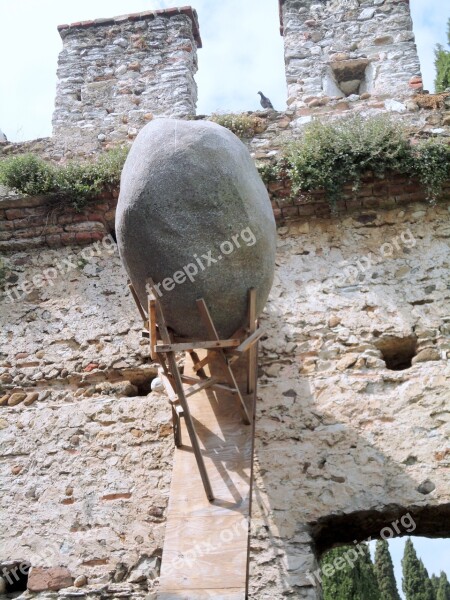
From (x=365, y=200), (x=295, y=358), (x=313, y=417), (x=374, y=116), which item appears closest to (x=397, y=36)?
(x=374, y=116)

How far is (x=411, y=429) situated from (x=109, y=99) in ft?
11.5

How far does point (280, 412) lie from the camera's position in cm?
456

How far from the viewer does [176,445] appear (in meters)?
4.12

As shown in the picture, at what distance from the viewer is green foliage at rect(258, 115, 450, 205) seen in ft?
16.7

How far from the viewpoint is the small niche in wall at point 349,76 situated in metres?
5.90

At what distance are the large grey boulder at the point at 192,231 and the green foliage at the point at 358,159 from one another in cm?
124

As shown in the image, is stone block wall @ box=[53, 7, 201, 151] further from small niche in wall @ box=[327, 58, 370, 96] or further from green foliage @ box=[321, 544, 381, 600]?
green foliage @ box=[321, 544, 381, 600]

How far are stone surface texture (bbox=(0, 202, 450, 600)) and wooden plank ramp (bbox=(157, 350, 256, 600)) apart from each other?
401 mm

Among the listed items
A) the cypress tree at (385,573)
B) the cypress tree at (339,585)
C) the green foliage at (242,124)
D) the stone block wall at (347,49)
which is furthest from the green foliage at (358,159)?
the cypress tree at (385,573)

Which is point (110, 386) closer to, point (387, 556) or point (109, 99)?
point (109, 99)

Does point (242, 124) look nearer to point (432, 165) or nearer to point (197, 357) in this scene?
point (432, 165)

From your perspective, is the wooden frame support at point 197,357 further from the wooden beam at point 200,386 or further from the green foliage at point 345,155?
the green foliage at point 345,155

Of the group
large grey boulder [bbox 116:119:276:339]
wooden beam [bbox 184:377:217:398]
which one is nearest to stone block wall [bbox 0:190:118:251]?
large grey boulder [bbox 116:119:276:339]

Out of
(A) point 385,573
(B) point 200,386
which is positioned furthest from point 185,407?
(A) point 385,573
